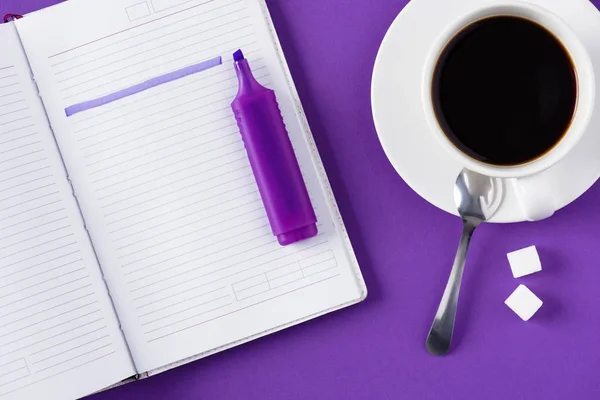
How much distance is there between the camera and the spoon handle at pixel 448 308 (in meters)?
0.69

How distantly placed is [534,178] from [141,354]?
43 cm

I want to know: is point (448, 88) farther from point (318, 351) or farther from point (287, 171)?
point (318, 351)

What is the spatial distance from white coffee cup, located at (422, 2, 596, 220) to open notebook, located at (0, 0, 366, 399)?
0.17 metres

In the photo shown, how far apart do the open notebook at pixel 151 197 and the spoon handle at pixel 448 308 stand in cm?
8

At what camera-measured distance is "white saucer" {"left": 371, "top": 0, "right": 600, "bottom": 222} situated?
0.62 metres

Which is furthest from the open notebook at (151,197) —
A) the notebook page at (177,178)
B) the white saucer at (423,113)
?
the white saucer at (423,113)

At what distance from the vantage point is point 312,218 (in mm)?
693

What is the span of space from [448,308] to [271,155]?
24 centimetres

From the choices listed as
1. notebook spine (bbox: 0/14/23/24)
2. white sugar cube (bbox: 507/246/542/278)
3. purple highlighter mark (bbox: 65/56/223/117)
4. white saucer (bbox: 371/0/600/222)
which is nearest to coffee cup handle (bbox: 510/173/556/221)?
white saucer (bbox: 371/0/600/222)

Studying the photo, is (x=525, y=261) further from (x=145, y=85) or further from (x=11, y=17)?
(x=11, y=17)

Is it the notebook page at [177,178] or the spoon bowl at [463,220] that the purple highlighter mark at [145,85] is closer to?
the notebook page at [177,178]

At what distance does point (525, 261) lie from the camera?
0.71 meters

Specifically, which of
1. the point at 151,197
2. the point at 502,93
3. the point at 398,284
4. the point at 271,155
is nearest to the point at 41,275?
the point at 151,197

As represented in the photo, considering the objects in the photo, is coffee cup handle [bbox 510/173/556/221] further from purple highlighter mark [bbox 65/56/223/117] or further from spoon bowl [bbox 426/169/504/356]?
purple highlighter mark [bbox 65/56/223/117]
